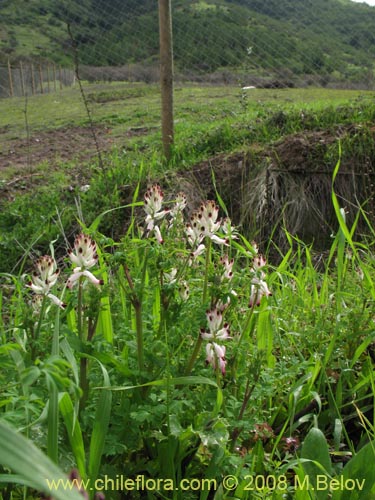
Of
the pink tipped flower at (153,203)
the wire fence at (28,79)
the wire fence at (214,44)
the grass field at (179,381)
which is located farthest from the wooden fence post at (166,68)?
the wire fence at (28,79)

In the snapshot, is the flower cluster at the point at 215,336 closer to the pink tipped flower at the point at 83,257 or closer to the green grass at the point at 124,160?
the pink tipped flower at the point at 83,257

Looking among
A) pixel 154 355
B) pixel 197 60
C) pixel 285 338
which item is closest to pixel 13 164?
pixel 197 60

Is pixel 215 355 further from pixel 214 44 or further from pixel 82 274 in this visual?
pixel 214 44

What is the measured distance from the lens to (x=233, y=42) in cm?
973

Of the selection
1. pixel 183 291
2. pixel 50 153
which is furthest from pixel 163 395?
pixel 50 153

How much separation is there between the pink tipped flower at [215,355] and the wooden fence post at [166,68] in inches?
180

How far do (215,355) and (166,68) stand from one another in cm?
495

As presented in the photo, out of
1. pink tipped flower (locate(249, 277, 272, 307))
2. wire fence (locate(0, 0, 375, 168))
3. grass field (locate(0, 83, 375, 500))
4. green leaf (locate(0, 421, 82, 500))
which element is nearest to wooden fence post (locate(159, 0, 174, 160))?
wire fence (locate(0, 0, 375, 168))

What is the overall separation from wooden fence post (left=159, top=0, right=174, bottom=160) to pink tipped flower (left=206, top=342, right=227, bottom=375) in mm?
4567

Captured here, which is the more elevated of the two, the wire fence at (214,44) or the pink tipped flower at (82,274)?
the wire fence at (214,44)

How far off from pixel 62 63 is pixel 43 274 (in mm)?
19111

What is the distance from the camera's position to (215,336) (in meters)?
1.39

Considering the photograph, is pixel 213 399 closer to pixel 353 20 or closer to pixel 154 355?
pixel 154 355

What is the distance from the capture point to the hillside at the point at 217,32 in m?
9.35
